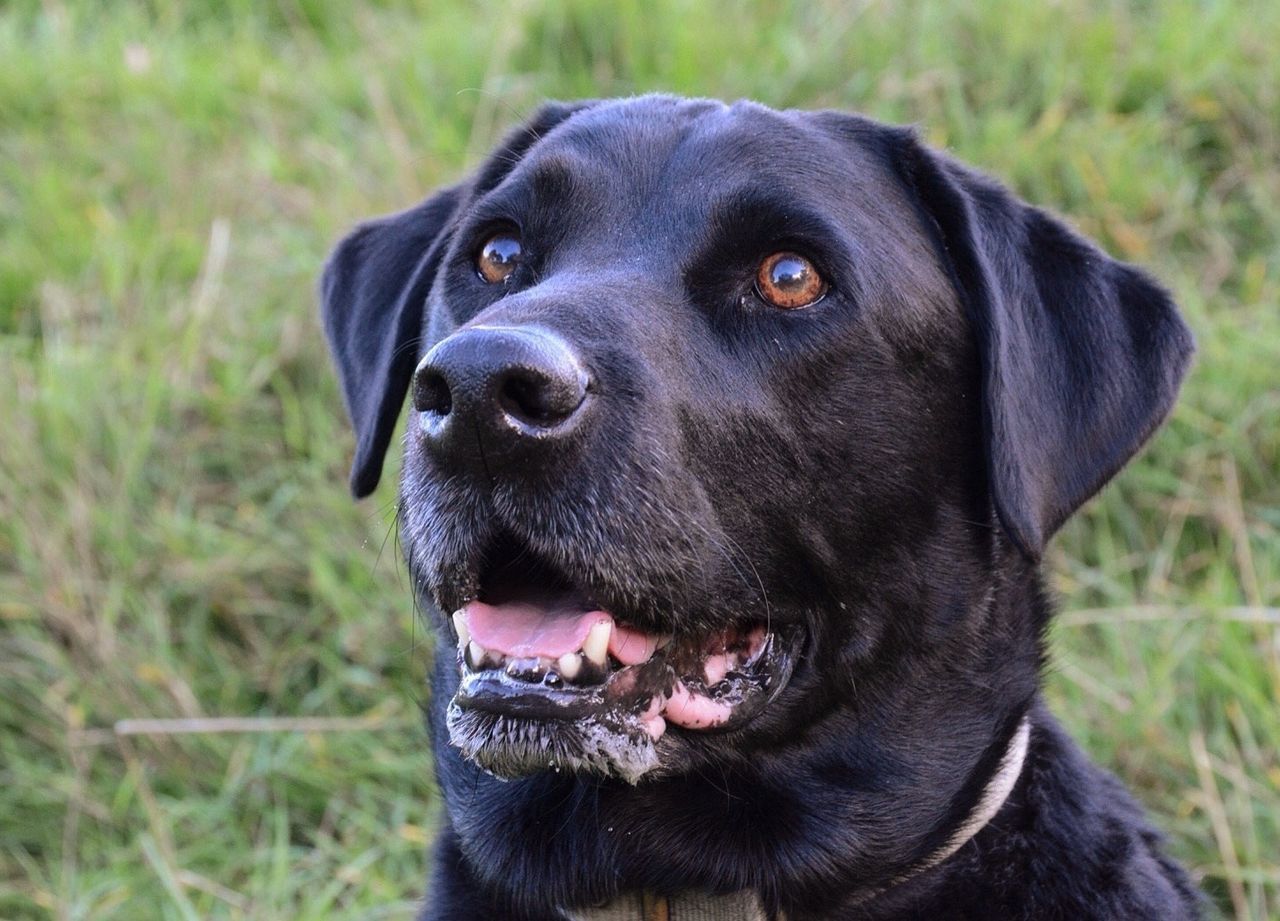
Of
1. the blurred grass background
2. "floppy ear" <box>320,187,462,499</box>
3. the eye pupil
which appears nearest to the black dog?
the eye pupil

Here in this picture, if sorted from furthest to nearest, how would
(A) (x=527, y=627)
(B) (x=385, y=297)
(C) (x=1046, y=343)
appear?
(B) (x=385, y=297) < (C) (x=1046, y=343) < (A) (x=527, y=627)

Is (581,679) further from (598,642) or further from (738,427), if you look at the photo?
(738,427)

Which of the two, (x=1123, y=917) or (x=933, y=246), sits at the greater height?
(x=933, y=246)

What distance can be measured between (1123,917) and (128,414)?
3.30 metres

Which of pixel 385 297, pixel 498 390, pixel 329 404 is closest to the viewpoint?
pixel 498 390

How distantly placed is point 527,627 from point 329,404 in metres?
2.73

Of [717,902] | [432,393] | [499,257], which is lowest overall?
[717,902]

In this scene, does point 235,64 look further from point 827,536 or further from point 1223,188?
point 827,536

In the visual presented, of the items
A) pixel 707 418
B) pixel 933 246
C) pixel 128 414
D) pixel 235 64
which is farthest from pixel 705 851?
pixel 235 64

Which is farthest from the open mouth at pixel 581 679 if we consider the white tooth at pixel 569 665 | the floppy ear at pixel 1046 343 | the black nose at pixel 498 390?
the floppy ear at pixel 1046 343

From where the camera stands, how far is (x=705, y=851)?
2514 millimetres

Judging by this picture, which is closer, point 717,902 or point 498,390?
point 498,390

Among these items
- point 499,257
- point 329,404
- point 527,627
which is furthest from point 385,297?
point 329,404

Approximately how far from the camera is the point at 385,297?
127 inches
